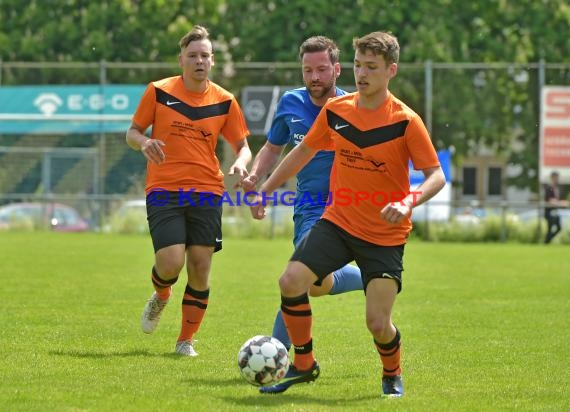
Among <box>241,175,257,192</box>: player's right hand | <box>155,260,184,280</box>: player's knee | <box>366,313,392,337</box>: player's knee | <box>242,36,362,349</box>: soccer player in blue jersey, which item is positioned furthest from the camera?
<box>155,260,184,280</box>: player's knee

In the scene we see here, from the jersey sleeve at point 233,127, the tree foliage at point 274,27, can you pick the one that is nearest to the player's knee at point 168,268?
the jersey sleeve at point 233,127

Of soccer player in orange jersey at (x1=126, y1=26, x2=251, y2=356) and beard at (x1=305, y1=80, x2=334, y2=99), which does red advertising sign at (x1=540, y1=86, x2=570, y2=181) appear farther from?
beard at (x1=305, y1=80, x2=334, y2=99)

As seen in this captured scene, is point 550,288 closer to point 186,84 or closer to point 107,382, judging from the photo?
point 186,84

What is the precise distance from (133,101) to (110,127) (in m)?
0.79

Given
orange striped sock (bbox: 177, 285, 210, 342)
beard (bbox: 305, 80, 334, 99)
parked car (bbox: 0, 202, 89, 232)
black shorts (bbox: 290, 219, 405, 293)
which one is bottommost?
parked car (bbox: 0, 202, 89, 232)

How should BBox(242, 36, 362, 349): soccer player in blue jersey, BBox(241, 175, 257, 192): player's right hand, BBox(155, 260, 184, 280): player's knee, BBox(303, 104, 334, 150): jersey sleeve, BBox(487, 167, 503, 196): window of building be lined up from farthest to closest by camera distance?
BBox(487, 167, 503, 196): window of building, BBox(155, 260, 184, 280): player's knee, BBox(242, 36, 362, 349): soccer player in blue jersey, BBox(241, 175, 257, 192): player's right hand, BBox(303, 104, 334, 150): jersey sleeve

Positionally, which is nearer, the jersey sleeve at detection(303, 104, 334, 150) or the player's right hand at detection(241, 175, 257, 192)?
the jersey sleeve at detection(303, 104, 334, 150)

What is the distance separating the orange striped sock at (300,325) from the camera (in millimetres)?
6906

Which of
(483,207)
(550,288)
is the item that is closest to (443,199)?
(483,207)

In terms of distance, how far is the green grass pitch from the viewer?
266 inches

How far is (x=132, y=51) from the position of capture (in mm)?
35031

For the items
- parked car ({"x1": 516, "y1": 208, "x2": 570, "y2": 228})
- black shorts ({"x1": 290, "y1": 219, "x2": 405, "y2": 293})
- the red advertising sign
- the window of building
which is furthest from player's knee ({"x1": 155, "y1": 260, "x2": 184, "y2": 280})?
the window of building

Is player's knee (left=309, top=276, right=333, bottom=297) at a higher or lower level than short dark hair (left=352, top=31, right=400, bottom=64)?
lower

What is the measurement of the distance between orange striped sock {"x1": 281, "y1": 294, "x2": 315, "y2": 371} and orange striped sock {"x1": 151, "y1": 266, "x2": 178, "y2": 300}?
185 cm
